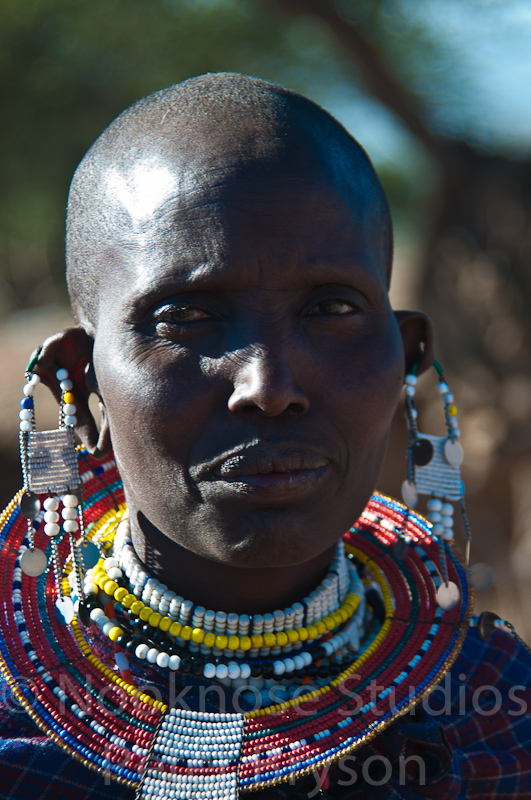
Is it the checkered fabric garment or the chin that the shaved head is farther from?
the checkered fabric garment

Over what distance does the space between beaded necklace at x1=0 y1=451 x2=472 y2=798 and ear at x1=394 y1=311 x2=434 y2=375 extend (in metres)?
0.63

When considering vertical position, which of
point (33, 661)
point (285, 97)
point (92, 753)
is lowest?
point (92, 753)

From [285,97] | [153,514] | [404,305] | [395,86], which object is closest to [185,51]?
[395,86]

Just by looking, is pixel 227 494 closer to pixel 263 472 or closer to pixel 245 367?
pixel 263 472

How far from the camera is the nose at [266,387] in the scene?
1.71 m

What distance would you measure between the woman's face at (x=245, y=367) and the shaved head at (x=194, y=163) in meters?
0.02

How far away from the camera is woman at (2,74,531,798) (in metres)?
1.80

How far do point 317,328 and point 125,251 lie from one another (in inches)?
19.2

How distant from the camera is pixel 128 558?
214 centimetres

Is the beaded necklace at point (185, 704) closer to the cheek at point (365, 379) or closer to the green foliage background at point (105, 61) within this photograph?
the cheek at point (365, 379)

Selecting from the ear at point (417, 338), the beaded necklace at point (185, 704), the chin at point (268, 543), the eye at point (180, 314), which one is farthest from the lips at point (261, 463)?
the ear at point (417, 338)

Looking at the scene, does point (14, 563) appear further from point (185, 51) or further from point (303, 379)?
point (185, 51)

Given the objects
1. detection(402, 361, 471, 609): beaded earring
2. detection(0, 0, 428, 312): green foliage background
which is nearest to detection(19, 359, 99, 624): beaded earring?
detection(402, 361, 471, 609): beaded earring

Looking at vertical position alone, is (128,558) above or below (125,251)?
below
